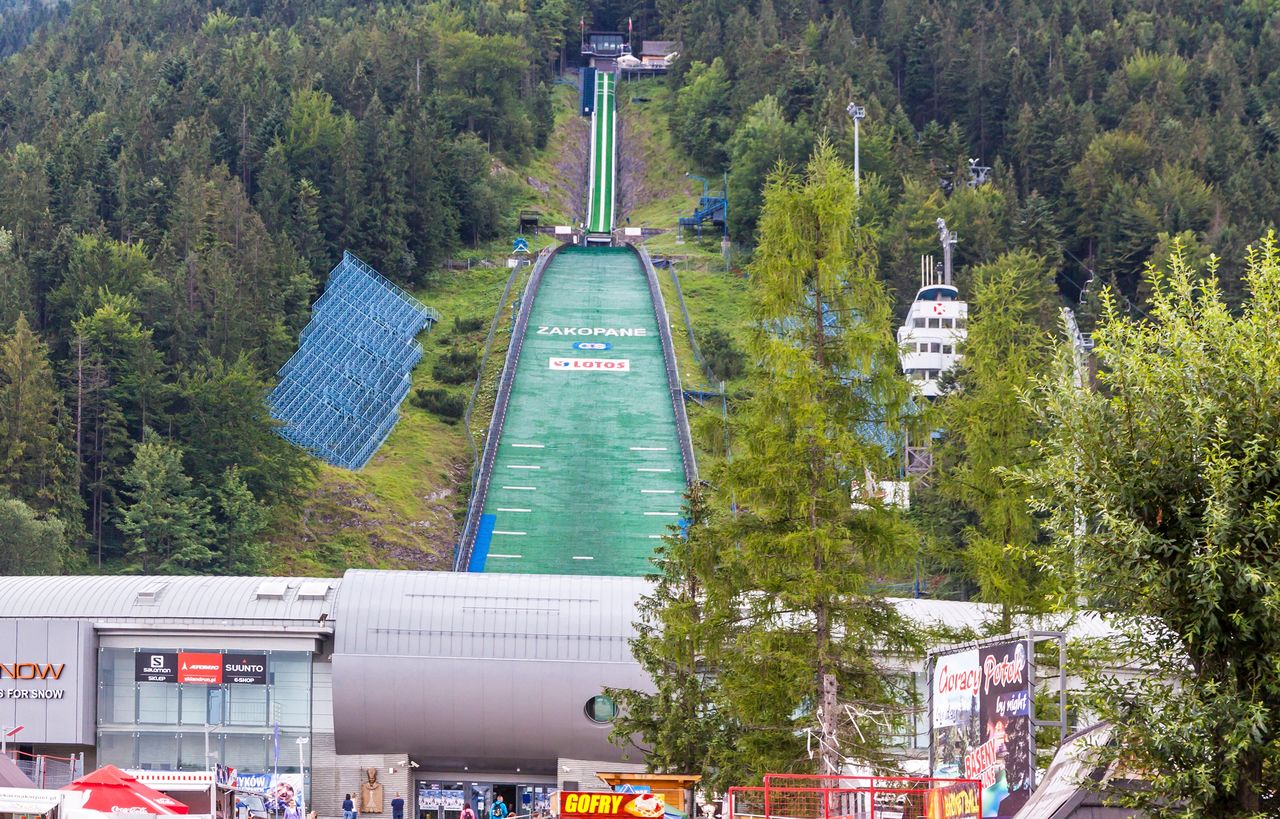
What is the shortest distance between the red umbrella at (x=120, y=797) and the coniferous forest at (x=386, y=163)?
111 feet

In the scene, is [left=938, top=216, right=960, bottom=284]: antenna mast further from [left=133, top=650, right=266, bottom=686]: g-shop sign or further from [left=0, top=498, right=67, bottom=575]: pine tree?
[left=133, top=650, right=266, bottom=686]: g-shop sign

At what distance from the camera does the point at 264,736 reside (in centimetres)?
3916

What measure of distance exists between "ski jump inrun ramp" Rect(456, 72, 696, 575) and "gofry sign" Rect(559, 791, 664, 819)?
101 feet

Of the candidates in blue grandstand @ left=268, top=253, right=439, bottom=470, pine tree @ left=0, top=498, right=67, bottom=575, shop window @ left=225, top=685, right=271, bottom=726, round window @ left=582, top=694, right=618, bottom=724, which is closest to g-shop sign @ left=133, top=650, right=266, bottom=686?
shop window @ left=225, top=685, right=271, bottom=726

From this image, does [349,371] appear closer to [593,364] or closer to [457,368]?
[457,368]

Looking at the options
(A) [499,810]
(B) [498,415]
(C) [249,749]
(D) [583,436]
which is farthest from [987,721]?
(B) [498,415]

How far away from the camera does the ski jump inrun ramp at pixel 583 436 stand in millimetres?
60441

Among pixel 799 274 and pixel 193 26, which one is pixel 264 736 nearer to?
pixel 799 274

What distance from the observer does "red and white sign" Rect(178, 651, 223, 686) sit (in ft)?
128

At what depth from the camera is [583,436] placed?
231ft

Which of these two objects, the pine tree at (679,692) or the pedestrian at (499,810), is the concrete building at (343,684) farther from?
the pine tree at (679,692)

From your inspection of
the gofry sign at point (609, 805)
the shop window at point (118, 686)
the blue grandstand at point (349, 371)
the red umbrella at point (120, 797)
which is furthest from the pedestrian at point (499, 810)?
the blue grandstand at point (349, 371)

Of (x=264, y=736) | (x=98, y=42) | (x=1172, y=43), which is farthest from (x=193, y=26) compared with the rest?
(x=264, y=736)

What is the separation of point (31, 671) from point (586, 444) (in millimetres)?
32761
